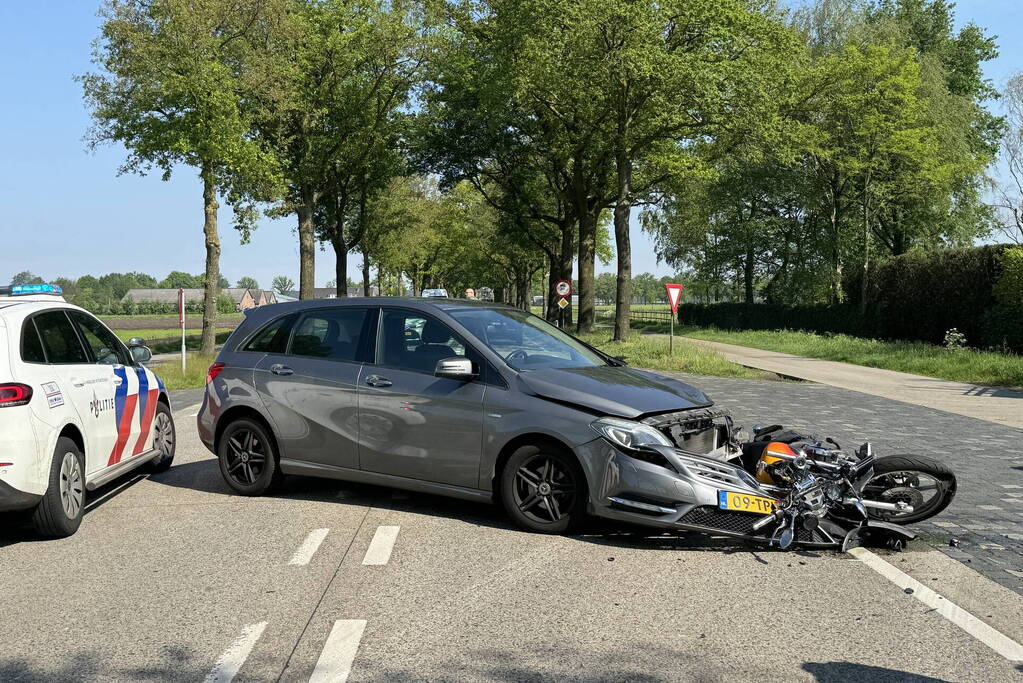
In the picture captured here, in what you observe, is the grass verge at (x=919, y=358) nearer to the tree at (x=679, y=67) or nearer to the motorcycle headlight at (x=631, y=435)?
the tree at (x=679, y=67)

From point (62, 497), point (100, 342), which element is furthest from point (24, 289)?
point (62, 497)

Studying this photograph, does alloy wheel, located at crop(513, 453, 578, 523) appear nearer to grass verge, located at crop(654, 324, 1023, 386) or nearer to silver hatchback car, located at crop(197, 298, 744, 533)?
silver hatchback car, located at crop(197, 298, 744, 533)

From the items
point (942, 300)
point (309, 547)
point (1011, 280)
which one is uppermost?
point (1011, 280)

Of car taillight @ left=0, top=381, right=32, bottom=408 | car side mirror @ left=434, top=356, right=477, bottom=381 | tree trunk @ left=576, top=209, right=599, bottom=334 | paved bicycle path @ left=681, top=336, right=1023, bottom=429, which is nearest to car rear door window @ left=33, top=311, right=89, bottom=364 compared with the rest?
car taillight @ left=0, top=381, right=32, bottom=408

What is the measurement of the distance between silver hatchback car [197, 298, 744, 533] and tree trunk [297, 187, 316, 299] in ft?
84.6

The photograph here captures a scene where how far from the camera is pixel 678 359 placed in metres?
23.9

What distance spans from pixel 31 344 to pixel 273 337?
1.92 metres

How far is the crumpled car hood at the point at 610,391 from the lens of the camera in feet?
20.0

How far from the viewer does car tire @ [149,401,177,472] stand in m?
8.55

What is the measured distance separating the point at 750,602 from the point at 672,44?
86.2 feet

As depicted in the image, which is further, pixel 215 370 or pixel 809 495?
pixel 215 370

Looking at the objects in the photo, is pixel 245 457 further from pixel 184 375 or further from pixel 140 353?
pixel 184 375

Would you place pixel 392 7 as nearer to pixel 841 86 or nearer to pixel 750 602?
pixel 841 86

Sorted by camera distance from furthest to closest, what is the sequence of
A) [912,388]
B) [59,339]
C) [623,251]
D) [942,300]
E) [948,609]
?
[623,251]
[942,300]
[912,388]
[59,339]
[948,609]
